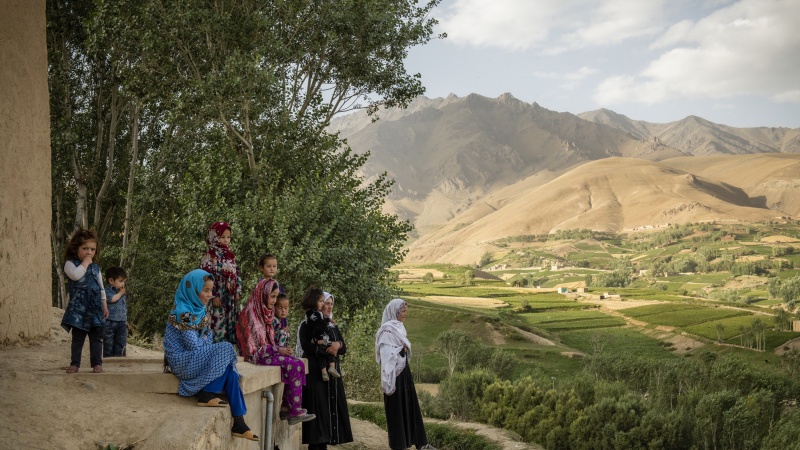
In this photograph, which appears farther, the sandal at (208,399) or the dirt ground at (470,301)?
→ the dirt ground at (470,301)

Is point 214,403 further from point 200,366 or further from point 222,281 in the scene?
point 222,281

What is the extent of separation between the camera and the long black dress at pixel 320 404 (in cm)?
825

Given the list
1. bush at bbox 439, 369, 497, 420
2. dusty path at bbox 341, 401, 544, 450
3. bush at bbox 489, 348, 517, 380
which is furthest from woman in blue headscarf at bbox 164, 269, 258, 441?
bush at bbox 489, 348, 517, 380

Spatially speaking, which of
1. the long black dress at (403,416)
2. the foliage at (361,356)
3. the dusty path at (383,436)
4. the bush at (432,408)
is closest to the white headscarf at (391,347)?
the long black dress at (403,416)

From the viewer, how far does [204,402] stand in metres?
5.99

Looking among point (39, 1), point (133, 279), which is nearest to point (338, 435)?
point (39, 1)

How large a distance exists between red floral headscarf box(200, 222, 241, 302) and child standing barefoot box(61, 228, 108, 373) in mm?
1206

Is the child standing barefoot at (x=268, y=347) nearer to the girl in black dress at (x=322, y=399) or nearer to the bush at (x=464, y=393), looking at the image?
the girl in black dress at (x=322, y=399)

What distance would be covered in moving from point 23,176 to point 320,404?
4462mm

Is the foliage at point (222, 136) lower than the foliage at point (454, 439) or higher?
higher

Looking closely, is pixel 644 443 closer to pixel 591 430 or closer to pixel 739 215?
pixel 591 430

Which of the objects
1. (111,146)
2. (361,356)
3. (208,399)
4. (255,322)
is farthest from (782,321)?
(208,399)

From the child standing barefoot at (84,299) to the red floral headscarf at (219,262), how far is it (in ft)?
3.96

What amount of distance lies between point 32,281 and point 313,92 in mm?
11429
